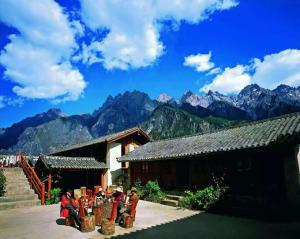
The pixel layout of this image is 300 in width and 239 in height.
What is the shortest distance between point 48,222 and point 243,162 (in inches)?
409

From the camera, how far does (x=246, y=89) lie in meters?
188

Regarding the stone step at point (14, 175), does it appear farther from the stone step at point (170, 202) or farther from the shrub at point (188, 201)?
the shrub at point (188, 201)

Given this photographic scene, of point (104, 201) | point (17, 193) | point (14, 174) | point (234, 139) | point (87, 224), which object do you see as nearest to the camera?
point (87, 224)

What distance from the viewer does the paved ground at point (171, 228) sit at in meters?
9.58

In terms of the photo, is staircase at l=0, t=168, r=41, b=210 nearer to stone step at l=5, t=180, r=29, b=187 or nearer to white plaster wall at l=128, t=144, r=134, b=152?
stone step at l=5, t=180, r=29, b=187

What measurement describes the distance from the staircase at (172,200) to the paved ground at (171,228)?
2746 mm

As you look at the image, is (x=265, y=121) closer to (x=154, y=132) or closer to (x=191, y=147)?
(x=191, y=147)

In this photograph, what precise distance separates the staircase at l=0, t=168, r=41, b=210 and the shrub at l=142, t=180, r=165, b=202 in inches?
293

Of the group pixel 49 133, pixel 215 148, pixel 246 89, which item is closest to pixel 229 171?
pixel 215 148

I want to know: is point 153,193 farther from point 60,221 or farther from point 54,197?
point 60,221

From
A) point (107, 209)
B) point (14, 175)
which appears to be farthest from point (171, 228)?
point (14, 175)

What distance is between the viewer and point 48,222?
12.6m

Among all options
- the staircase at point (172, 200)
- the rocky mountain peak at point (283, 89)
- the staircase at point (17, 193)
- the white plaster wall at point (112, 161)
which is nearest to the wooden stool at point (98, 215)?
the staircase at point (172, 200)

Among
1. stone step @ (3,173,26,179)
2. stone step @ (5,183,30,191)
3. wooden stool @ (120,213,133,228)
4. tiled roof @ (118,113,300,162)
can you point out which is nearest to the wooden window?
tiled roof @ (118,113,300,162)
